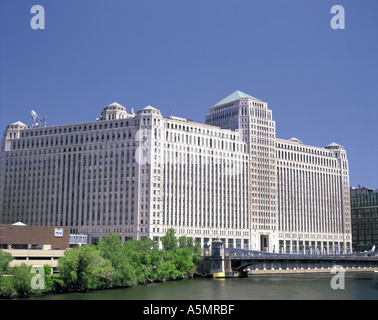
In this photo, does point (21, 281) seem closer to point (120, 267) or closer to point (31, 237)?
point (120, 267)

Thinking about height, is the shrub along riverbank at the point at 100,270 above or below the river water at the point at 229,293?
above

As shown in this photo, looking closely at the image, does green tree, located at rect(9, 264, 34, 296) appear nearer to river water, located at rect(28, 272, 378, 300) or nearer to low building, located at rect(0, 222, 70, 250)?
river water, located at rect(28, 272, 378, 300)

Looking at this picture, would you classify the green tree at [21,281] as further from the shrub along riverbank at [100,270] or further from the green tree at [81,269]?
the green tree at [81,269]

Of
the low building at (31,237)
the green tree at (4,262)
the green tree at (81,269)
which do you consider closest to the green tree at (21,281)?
the green tree at (4,262)

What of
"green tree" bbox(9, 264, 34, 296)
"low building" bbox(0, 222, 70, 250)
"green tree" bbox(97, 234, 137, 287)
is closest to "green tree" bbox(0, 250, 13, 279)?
"green tree" bbox(9, 264, 34, 296)

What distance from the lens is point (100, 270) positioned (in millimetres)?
129625

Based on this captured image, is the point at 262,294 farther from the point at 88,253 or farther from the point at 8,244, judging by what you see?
the point at 8,244

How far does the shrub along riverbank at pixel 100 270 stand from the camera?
376 ft

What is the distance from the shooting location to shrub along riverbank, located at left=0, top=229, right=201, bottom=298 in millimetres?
114750

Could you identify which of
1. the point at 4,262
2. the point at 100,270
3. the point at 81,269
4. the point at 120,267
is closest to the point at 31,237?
the point at 120,267
